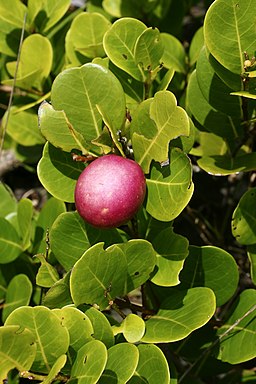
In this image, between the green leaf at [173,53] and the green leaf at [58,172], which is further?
the green leaf at [173,53]

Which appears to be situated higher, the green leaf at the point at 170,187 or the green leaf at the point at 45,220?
the green leaf at the point at 170,187

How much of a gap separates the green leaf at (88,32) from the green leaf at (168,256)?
618mm

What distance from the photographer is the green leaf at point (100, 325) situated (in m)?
1.42

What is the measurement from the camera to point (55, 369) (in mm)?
1320

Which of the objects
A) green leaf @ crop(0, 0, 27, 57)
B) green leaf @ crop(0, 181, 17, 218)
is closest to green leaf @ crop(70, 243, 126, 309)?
green leaf @ crop(0, 181, 17, 218)

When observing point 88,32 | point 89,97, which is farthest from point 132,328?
point 88,32

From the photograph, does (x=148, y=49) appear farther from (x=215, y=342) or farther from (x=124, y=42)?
(x=215, y=342)

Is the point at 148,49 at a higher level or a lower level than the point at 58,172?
higher

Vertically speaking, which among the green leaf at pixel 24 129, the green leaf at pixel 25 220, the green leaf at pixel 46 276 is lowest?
the green leaf at pixel 25 220

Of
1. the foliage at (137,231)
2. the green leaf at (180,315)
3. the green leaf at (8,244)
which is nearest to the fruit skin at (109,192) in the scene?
the foliage at (137,231)

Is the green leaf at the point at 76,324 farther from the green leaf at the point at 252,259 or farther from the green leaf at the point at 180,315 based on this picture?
the green leaf at the point at 252,259

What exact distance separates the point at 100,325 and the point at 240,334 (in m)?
0.38

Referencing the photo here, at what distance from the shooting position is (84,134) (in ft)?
5.15

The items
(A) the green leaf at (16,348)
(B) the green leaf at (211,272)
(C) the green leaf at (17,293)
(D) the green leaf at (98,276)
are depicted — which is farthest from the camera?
(C) the green leaf at (17,293)
